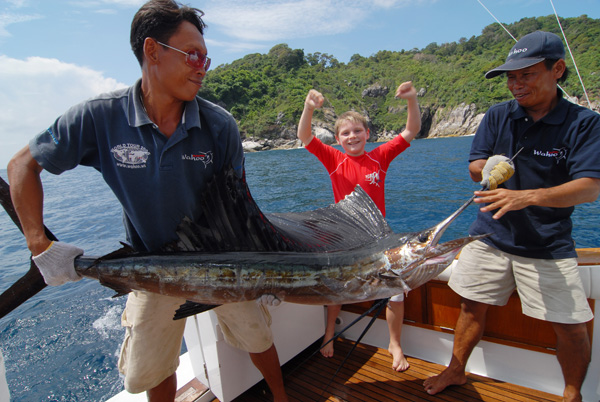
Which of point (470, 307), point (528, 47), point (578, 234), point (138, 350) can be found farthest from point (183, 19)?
point (578, 234)

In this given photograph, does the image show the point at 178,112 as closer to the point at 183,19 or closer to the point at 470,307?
the point at 183,19

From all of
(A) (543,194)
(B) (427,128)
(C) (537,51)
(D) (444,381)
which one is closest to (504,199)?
(A) (543,194)

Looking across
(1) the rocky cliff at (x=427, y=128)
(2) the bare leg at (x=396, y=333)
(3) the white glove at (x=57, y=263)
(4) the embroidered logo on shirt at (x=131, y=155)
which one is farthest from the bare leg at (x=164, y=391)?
(1) the rocky cliff at (x=427, y=128)

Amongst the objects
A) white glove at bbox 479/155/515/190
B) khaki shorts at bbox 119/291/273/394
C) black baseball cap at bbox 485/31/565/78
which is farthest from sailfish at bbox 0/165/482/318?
black baseball cap at bbox 485/31/565/78

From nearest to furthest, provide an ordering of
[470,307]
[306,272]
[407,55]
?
[306,272]
[470,307]
[407,55]

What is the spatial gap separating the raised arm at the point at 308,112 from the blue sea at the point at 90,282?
2763 millimetres

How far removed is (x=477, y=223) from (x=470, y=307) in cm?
47

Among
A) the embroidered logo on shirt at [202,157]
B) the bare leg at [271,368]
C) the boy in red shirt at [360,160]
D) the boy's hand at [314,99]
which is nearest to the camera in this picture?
the embroidered logo on shirt at [202,157]

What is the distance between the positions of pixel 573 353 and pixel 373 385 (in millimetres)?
1046

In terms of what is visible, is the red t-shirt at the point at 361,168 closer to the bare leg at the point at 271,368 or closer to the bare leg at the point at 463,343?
the bare leg at the point at 463,343

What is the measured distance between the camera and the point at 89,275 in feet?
4.69

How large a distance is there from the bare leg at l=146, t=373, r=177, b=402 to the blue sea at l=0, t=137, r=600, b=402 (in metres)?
1.78

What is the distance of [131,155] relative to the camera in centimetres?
138

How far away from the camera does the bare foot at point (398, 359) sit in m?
2.16
